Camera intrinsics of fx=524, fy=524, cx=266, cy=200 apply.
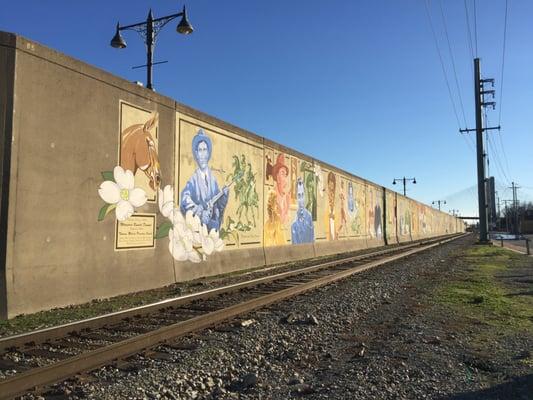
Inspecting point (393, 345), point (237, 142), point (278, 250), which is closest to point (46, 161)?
point (393, 345)

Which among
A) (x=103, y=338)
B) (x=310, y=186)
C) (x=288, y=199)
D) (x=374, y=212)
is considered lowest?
(x=103, y=338)

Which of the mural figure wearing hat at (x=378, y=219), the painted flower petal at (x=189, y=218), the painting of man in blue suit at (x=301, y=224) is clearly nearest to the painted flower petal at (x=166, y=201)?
the painted flower petal at (x=189, y=218)

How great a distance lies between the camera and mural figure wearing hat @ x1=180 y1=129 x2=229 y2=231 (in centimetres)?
1509

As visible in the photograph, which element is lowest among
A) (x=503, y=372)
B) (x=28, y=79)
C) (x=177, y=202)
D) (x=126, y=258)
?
(x=503, y=372)

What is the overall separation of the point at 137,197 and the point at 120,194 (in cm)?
67

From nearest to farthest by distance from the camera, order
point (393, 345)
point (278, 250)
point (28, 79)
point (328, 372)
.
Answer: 1. point (328, 372)
2. point (393, 345)
3. point (28, 79)
4. point (278, 250)

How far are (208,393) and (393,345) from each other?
3.16 meters

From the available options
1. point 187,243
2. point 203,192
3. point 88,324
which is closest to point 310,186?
point 203,192

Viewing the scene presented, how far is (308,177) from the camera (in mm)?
26641

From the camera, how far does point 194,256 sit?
587 inches

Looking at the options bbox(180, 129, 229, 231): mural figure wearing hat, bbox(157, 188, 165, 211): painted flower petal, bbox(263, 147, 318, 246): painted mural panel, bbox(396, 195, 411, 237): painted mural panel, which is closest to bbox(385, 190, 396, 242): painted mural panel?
bbox(396, 195, 411, 237): painted mural panel

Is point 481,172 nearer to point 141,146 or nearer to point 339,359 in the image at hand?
point 141,146

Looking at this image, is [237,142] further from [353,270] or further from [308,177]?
[308,177]

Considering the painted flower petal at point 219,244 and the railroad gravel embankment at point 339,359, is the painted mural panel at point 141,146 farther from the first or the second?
the railroad gravel embankment at point 339,359
